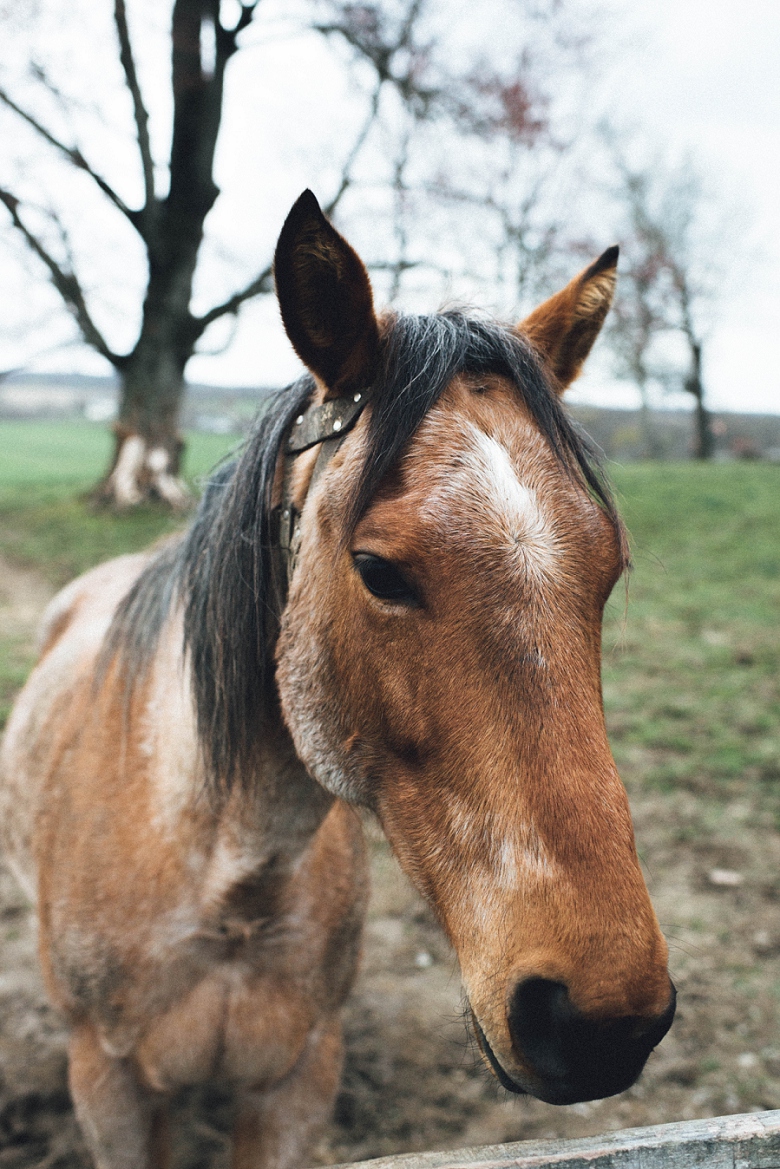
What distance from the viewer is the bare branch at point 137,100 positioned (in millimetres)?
10289

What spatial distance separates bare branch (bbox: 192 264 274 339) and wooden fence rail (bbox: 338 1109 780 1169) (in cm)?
1233

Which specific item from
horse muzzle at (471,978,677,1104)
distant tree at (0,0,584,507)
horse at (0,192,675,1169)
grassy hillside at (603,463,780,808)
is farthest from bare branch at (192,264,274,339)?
horse muzzle at (471,978,677,1104)

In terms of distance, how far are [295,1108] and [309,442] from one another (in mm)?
1955

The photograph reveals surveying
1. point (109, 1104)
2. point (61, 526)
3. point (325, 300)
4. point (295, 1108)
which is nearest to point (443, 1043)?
point (295, 1108)

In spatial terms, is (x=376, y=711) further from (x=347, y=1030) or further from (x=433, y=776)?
(x=347, y=1030)

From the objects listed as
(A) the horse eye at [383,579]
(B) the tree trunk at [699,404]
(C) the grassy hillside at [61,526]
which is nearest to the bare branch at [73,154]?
(C) the grassy hillside at [61,526]

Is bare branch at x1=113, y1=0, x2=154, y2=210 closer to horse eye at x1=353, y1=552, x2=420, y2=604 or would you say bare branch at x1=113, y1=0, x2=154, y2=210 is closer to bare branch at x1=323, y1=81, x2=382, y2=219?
bare branch at x1=323, y1=81, x2=382, y2=219

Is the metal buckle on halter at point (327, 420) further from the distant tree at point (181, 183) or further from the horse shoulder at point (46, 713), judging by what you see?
the distant tree at point (181, 183)

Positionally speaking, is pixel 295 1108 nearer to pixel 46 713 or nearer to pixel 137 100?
pixel 46 713

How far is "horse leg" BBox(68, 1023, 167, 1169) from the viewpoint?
2.09m

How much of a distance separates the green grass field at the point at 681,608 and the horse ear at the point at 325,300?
0.69 metres

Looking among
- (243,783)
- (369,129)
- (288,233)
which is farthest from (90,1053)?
(369,129)

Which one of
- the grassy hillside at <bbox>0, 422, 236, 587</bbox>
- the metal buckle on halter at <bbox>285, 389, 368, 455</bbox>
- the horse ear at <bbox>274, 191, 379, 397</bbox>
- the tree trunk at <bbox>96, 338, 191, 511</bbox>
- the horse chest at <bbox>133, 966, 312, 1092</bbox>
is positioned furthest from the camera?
the tree trunk at <bbox>96, 338, 191, 511</bbox>

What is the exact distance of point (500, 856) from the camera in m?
1.17
